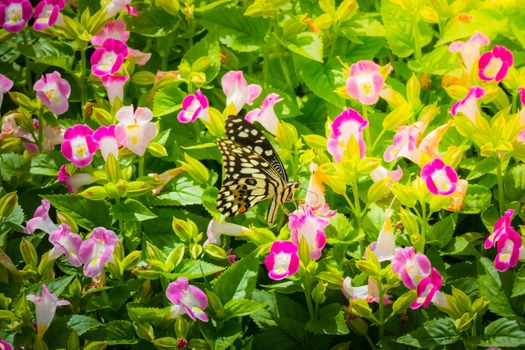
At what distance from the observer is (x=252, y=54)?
218 cm

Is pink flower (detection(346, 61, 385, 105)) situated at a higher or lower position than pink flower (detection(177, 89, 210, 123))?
higher

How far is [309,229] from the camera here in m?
1.55

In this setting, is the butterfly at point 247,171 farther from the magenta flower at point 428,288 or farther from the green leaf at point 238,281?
the magenta flower at point 428,288

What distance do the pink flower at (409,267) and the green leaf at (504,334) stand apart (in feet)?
0.47

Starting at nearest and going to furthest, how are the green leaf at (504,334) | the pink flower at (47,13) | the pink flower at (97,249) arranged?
the green leaf at (504,334)
the pink flower at (97,249)
the pink flower at (47,13)

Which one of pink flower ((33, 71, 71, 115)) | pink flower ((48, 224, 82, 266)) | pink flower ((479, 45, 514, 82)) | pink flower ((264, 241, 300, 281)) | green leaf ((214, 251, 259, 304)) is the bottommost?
green leaf ((214, 251, 259, 304))

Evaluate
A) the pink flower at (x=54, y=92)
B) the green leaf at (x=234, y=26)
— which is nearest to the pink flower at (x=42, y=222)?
the pink flower at (x=54, y=92)

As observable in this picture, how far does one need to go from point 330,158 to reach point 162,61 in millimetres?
550

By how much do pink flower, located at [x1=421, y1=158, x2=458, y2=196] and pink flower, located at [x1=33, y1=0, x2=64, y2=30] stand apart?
2.93ft

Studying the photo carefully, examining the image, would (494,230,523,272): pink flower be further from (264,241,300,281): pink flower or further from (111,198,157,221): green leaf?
(111,198,157,221): green leaf

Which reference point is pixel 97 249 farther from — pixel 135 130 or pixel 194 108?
pixel 194 108

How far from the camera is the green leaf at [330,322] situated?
5.14ft

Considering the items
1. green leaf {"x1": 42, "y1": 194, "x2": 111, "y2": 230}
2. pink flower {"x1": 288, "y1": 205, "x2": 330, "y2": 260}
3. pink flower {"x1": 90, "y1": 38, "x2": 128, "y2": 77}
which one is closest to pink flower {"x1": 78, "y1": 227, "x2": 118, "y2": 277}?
green leaf {"x1": 42, "y1": 194, "x2": 111, "y2": 230}

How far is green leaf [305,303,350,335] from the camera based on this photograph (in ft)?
5.14
